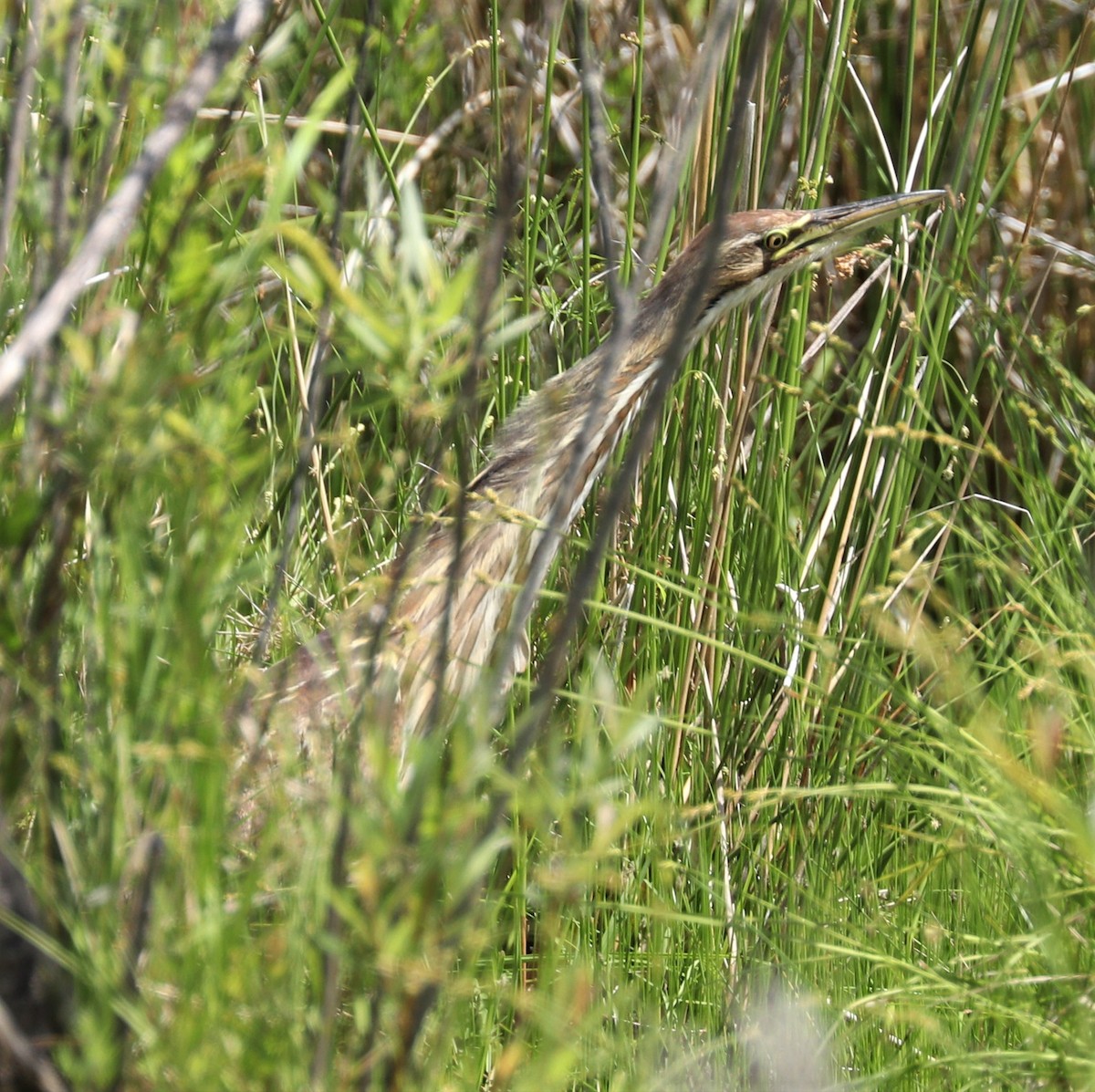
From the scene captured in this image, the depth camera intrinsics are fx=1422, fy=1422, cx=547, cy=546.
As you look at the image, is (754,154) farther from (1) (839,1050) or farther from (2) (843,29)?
(1) (839,1050)

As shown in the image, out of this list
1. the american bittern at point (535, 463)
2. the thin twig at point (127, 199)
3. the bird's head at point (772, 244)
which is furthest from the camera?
the bird's head at point (772, 244)

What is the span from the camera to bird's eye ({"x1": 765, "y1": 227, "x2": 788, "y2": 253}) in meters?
1.68

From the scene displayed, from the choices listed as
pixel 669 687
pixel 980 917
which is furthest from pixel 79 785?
pixel 669 687

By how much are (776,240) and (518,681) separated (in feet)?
2.68

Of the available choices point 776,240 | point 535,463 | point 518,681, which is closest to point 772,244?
point 776,240

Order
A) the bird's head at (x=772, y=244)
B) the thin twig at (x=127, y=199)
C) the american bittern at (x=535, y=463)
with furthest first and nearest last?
1. the bird's head at (x=772, y=244)
2. the american bittern at (x=535, y=463)
3. the thin twig at (x=127, y=199)

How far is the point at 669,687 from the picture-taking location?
1.67 m

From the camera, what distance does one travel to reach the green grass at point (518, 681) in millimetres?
721

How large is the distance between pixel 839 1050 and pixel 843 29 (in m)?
1.10

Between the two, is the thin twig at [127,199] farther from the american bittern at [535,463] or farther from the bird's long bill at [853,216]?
the bird's long bill at [853,216]

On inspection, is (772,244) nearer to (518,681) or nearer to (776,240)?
(776,240)

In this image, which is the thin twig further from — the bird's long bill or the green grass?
the bird's long bill

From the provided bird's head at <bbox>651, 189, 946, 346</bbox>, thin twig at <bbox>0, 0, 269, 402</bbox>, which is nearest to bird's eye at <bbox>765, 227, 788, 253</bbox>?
bird's head at <bbox>651, 189, 946, 346</bbox>

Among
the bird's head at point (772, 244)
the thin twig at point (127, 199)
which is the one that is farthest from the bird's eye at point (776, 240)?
the thin twig at point (127, 199)
